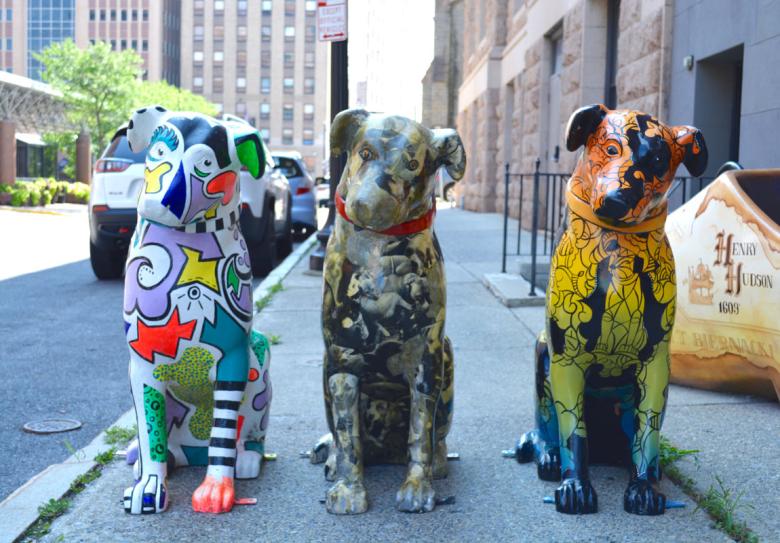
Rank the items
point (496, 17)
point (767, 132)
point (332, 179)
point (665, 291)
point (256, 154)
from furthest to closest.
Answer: point (496, 17) < point (332, 179) < point (767, 132) < point (256, 154) < point (665, 291)

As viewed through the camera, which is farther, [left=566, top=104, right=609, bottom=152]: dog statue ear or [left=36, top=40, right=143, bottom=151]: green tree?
[left=36, top=40, right=143, bottom=151]: green tree

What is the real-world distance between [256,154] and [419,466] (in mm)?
1454

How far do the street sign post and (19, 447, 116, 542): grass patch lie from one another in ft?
26.3

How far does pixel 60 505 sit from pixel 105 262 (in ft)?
27.8

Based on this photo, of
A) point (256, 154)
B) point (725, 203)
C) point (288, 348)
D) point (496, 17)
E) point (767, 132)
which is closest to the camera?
point (256, 154)

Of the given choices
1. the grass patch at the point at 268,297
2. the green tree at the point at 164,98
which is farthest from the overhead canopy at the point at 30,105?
the grass patch at the point at 268,297

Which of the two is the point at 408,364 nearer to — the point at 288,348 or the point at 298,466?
the point at 298,466

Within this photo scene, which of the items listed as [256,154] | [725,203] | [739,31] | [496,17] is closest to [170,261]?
[256,154]

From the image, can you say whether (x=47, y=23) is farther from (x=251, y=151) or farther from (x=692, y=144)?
(x=692, y=144)

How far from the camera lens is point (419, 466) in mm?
3643

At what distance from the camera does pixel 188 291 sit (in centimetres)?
359

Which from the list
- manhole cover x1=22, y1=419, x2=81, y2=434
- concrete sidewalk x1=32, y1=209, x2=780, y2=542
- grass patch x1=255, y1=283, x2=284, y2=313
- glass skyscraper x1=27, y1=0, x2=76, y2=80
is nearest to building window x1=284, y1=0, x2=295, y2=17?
glass skyscraper x1=27, y1=0, x2=76, y2=80

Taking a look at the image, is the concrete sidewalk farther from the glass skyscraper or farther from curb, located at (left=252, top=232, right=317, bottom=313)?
the glass skyscraper

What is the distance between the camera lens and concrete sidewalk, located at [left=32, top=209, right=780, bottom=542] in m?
3.44
